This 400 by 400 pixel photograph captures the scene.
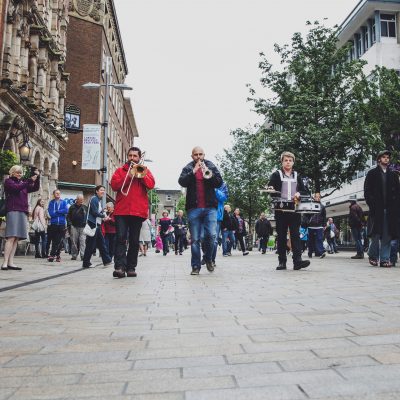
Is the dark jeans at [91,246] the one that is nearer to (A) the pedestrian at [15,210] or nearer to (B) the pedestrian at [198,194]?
(A) the pedestrian at [15,210]

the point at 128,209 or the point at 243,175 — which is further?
the point at 243,175

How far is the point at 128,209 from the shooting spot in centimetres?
839

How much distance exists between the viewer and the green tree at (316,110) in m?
23.0

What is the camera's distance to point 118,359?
2803mm

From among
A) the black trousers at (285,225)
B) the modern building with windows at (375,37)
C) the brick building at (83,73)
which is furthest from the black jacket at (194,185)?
the modern building with windows at (375,37)

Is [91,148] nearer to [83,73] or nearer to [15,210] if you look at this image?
[15,210]

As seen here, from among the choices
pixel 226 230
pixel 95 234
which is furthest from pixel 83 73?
pixel 95 234

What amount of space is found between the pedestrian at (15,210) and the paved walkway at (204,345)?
4281mm

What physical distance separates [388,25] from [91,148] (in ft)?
87.6

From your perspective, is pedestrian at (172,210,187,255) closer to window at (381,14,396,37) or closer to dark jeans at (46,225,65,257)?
dark jeans at (46,225,65,257)

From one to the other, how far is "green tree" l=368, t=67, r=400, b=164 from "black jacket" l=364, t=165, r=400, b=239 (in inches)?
365

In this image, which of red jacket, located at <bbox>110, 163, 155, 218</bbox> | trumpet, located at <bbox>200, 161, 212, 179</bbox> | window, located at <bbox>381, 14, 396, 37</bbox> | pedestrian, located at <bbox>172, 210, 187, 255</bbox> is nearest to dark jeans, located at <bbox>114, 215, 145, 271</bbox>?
red jacket, located at <bbox>110, 163, 155, 218</bbox>

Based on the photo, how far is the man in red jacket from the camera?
8383 millimetres

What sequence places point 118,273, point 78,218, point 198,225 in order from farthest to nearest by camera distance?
point 78,218, point 198,225, point 118,273
